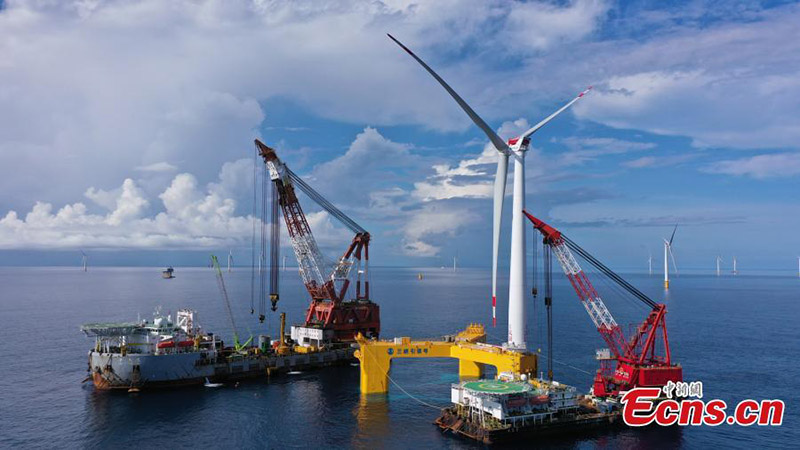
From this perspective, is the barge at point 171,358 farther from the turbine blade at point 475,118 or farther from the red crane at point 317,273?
the turbine blade at point 475,118

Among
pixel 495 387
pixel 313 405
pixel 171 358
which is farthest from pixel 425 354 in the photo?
pixel 171 358

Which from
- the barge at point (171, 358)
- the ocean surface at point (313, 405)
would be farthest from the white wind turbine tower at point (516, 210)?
the barge at point (171, 358)

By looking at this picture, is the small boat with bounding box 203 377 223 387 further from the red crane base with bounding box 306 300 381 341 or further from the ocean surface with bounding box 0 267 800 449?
the red crane base with bounding box 306 300 381 341

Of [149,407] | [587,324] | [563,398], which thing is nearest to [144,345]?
[149,407]

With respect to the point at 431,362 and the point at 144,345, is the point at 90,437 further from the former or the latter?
the point at 431,362

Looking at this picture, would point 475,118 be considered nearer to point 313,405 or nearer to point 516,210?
point 516,210

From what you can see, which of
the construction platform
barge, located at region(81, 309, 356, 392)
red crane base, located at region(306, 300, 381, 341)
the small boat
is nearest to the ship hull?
barge, located at region(81, 309, 356, 392)
